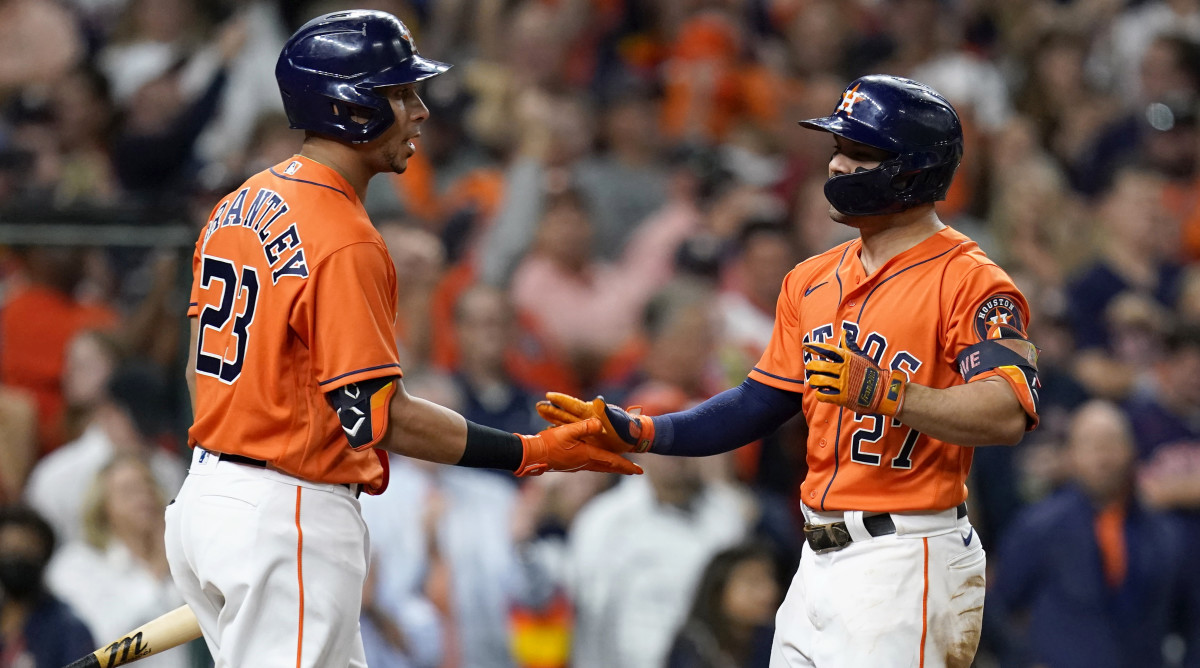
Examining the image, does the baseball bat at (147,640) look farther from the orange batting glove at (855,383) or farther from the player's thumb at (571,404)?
the orange batting glove at (855,383)

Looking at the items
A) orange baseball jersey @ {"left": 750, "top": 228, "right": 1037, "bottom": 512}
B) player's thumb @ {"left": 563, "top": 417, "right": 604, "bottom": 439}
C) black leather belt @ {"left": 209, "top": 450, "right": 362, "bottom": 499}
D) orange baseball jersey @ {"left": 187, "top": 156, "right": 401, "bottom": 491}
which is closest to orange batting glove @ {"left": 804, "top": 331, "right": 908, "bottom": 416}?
orange baseball jersey @ {"left": 750, "top": 228, "right": 1037, "bottom": 512}

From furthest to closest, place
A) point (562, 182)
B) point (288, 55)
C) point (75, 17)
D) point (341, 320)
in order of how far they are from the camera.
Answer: point (75, 17) → point (562, 182) → point (288, 55) → point (341, 320)

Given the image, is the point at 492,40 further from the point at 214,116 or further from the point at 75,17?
the point at 75,17

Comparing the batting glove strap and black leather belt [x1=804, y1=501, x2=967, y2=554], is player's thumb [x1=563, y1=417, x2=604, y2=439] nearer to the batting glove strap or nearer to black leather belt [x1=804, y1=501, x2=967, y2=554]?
the batting glove strap

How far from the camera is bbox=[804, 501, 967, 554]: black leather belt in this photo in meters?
3.97

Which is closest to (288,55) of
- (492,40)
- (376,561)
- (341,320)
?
(341,320)

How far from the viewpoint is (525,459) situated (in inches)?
163

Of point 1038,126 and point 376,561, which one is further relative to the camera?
point 1038,126

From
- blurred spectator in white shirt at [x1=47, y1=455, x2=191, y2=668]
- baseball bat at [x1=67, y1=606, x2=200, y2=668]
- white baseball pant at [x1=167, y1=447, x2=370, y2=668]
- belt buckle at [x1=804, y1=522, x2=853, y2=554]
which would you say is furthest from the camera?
blurred spectator in white shirt at [x1=47, y1=455, x2=191, y2=668]

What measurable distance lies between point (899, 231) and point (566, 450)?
1.15 metres

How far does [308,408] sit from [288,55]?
997 millimetres

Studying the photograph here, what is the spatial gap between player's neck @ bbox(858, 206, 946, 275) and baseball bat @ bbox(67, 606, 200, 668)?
226 cm

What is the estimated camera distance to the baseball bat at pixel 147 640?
4297mm

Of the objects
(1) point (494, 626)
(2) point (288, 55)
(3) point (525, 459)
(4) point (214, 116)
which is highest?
(2) point (288, 55)
